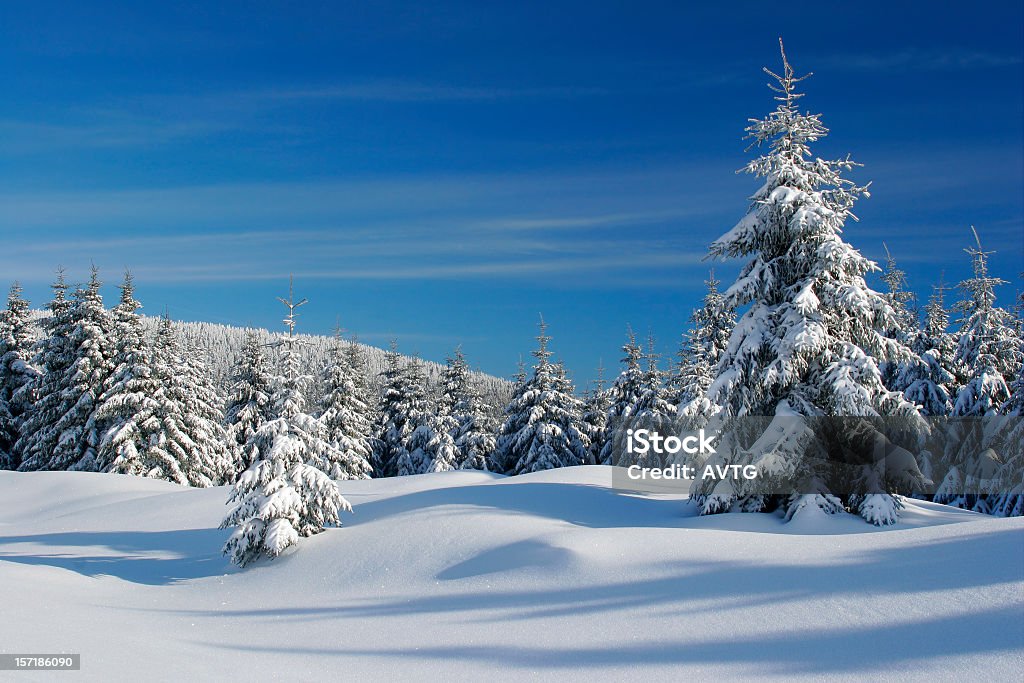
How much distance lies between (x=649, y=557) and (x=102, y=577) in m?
10.7

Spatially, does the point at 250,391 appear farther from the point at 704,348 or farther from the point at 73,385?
the point at 704,348

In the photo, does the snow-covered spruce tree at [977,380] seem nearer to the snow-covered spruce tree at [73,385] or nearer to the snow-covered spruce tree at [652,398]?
the snow-covered spruce tree at [652,398]

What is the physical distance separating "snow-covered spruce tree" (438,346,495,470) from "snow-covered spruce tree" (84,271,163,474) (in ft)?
55.4

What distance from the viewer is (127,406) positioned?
102 feet

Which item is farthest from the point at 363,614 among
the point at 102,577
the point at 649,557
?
the point at 102,577

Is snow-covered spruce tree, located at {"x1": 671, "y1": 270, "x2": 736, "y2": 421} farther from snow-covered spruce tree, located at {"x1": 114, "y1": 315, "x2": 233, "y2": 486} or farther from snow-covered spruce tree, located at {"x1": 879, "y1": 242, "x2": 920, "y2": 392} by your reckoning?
snow-covered spruce tree, located at {"x1": 114, "y1": 315, "x2": 233, "y2": 486}

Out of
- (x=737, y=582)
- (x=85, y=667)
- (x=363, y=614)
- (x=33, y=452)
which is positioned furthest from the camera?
(x=33, y=452)

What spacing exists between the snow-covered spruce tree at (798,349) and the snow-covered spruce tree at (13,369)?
124ft

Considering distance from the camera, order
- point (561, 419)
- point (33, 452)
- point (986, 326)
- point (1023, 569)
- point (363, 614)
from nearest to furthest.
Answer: point (1023, 569) → point (363, 614) → point (986, 326) → point (33, 452) → point (561, 419)

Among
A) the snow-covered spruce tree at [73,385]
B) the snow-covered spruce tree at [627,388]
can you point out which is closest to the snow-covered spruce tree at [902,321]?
the snow-covered spruce tree at [627,388]

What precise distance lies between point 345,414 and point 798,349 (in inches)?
1202

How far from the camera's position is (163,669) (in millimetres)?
6730

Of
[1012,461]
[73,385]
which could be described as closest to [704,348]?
[1012,461]

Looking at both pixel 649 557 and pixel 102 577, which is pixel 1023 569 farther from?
pixel 102 577
